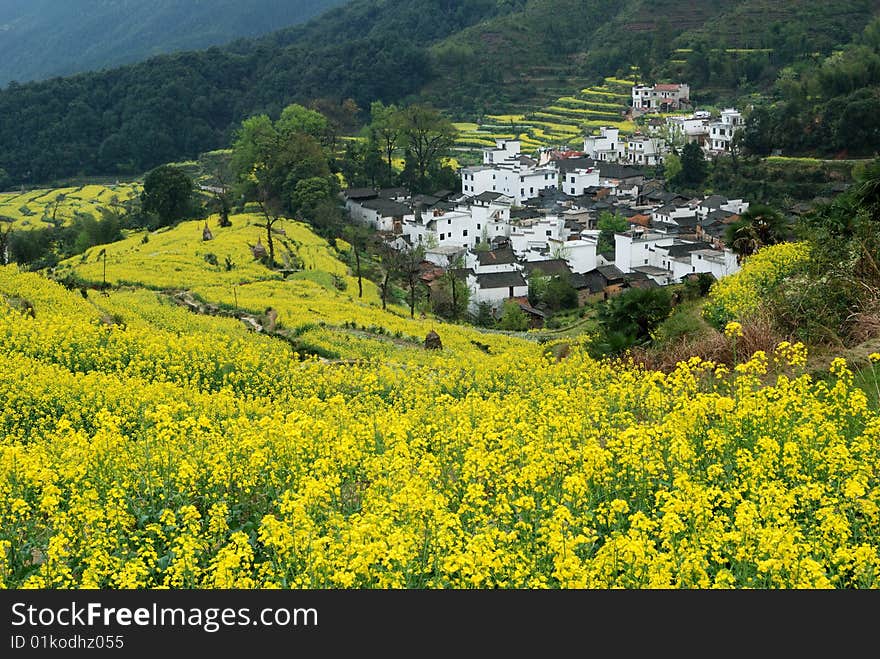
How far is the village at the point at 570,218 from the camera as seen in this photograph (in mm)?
41344

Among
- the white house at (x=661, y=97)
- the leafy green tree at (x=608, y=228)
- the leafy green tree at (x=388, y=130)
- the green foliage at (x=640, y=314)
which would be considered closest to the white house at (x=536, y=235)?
the leafy green tree at (x=608, y=228)

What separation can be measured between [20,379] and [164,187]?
31.9 meters

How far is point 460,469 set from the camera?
7.44m

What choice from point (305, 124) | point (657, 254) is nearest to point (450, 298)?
point (657, 254)

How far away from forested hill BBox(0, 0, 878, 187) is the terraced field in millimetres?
2483

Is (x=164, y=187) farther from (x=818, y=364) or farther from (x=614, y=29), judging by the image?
(x=614, y=29)

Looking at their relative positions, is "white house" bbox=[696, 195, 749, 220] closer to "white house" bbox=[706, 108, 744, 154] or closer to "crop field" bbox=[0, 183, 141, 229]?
"white house" bbox=[706, 108, 744, 154]

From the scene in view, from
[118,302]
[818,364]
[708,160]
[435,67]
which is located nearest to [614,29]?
[435,67]

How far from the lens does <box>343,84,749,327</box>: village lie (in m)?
41.3

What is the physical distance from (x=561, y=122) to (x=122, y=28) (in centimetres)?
10988

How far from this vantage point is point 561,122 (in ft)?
246

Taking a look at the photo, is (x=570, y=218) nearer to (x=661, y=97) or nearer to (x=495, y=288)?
(x=495, y=288)

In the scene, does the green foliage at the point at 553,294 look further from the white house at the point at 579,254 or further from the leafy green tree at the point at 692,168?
the leafy green tree at the point at 692,168

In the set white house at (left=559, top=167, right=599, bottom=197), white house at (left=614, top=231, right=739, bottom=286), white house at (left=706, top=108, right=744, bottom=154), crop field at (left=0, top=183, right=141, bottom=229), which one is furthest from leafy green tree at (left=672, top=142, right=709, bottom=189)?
crop field at (left=0, top=183, right=141, bottom=229)
